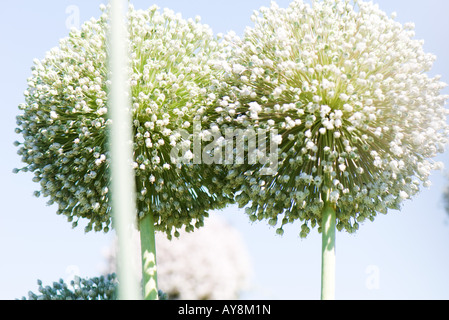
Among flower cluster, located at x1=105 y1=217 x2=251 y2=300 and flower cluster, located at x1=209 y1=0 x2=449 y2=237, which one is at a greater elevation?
flower cluster, located at x1=209 y1=0 x2=449 y2=237

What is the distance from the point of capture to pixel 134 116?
2277mm

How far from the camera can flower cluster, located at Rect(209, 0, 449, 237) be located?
211cm

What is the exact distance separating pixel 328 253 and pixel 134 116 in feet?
3.16

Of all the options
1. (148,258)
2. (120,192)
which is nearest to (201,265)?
(148,258)

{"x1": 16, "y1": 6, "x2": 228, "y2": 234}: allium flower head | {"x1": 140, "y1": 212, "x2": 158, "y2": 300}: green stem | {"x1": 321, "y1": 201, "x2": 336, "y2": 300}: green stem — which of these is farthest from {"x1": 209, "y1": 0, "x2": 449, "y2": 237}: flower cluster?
{"x1": 140, "y1": 212, "x2": 158, "y2": 300}: green stem

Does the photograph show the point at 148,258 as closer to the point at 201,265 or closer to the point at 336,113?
the point at 336,113

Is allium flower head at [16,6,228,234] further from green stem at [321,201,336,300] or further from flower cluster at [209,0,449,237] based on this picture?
green stem at [321,201,336,300]

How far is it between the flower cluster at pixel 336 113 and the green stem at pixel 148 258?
16.8 inches

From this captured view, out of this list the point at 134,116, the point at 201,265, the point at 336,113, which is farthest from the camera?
the point at 201,265

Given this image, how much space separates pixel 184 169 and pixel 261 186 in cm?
36

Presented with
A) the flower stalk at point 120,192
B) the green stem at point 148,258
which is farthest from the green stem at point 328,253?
the flower stalk at point 120,192

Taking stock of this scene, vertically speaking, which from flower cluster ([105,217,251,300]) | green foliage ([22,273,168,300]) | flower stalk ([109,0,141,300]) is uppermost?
flower stalk ([109,0,141,300])

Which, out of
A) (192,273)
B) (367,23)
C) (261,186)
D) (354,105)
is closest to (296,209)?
(261,186)

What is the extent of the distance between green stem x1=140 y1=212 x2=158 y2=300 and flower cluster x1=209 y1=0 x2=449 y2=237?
0.43 m
